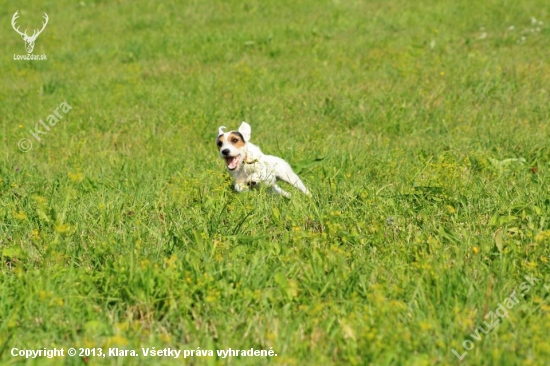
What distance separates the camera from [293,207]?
520cm

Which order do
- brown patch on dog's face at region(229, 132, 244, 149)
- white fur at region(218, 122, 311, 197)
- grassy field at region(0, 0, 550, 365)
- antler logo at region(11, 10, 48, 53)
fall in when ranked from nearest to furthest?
grassy field at region(0, 0, 550, 365) → white fur at region(218, 122, 311, 197) → brown patch on dog's face at region(229, 132, 244, 149) → antler logo at region(11, 10, 48, 53)

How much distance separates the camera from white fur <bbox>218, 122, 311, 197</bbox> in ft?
19.4

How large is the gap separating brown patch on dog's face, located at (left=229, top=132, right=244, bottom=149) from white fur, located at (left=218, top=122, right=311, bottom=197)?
28 millimetres

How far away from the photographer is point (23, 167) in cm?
712

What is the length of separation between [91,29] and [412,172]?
12487 mm

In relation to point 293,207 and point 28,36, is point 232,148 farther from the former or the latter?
point 28,36

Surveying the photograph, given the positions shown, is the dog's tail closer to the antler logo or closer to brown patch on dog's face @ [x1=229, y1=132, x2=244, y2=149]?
brown patch on dog's face @ [x1=229, y1=132, x2=244, y2=149]

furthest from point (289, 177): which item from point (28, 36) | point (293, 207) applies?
point (28, 36)

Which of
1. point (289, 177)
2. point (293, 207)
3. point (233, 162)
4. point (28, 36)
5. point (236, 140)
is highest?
point (28, 36)

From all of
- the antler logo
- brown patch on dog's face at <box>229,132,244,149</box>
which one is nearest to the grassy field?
brown patch on dog's face at <box>229,132,244,149</box>

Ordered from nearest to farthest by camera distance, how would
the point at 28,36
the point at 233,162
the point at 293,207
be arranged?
the point at 293,207
the point at 233,162
the point at 28,36

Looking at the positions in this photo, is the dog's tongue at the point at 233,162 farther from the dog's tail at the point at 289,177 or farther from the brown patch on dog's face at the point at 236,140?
the dog's tail at the point at 289,177

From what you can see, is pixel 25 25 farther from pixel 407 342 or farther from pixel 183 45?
pixel 407 342

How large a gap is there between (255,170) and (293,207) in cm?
101
